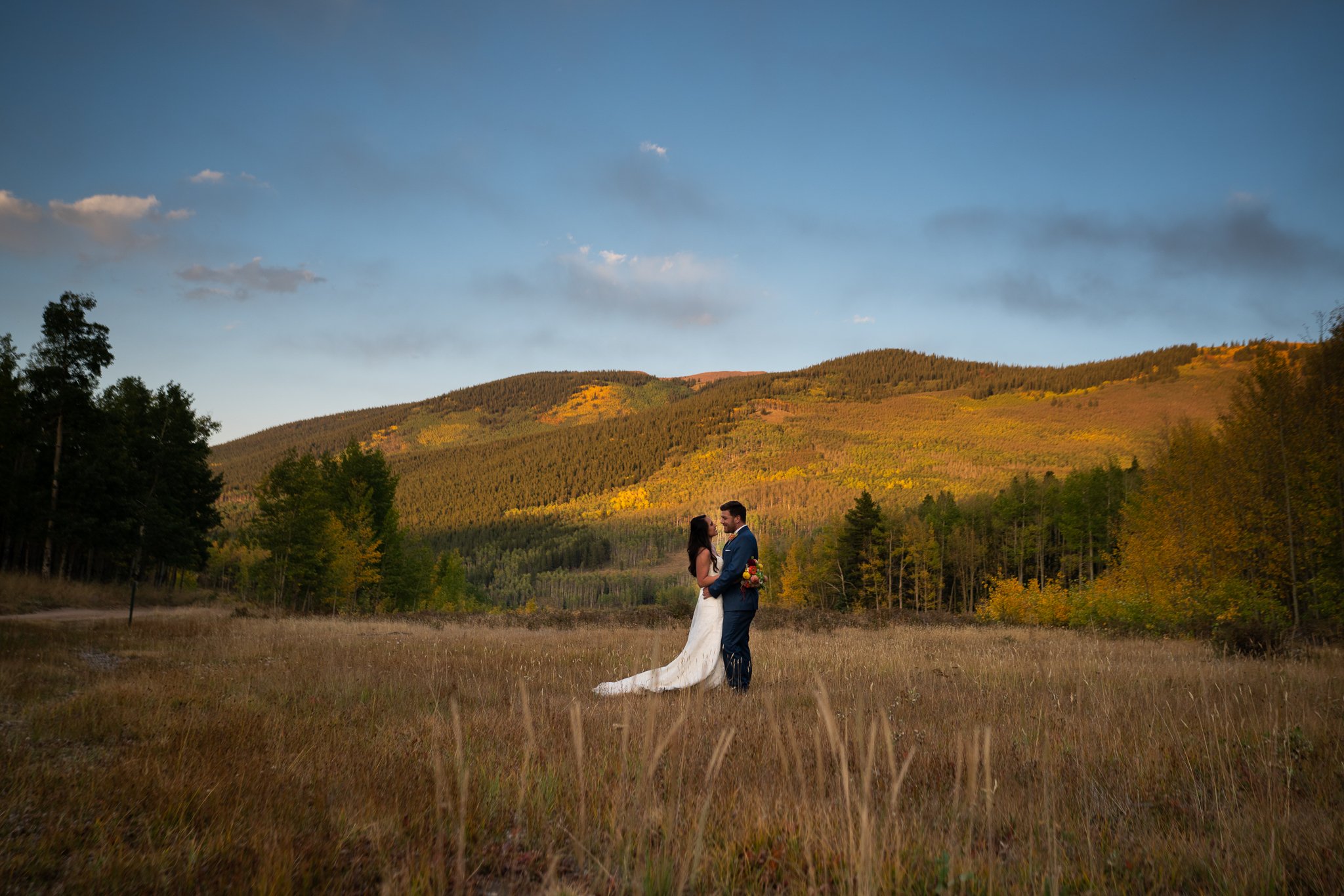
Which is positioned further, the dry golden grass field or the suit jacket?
the suit jacket

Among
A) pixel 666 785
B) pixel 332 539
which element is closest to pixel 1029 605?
pixel 332 539

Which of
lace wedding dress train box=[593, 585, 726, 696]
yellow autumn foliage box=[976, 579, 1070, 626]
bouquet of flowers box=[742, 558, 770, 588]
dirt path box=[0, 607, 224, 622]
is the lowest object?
yellow autumn foliage box=[976, 579, 1070, 626]

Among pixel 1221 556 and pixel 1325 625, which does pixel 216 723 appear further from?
pixel 1221 556

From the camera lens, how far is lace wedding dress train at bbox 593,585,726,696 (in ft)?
27.3

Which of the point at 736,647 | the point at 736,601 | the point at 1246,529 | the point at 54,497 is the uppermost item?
the point at 54,497

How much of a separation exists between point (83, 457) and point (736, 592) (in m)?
37.1

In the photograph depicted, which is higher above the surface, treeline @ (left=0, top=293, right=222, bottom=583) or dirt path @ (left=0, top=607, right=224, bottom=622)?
treeline @ (left=0, top=293, right=222, bottom=583)

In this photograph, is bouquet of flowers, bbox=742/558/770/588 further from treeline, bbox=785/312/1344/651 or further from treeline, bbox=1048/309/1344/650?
treeline, bbox=1048/309/1344/650

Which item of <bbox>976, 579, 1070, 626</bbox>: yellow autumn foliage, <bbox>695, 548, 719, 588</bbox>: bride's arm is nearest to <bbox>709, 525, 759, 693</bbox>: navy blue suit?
<bbox>695, 548, 719, 588</bbox>: bride's arm

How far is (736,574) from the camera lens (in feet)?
25.9

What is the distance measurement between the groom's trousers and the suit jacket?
0.29 feet

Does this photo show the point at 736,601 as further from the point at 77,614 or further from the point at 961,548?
the point at 961,548

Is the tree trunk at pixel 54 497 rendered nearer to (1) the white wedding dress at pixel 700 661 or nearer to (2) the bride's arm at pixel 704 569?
(1) the white wedding dress at pixel 700 661

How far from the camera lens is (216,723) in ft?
17.8
